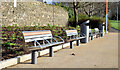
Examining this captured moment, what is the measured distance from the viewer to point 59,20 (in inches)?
779

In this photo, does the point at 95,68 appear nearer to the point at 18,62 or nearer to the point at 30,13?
the point at 18,62

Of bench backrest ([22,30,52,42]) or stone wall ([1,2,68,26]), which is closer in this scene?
bench backrest ([22,30,52,42])

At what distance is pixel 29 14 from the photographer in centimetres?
1331

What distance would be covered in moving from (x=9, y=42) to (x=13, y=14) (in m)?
4.95

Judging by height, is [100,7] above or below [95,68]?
above

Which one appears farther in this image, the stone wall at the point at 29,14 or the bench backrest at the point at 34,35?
the stone wall at the point at 29,14

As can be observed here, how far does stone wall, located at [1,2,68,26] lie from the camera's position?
10797 mm

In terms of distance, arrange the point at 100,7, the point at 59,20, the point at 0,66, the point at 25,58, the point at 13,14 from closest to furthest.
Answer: the point at 0,66 → the point at 25,58 → the point at 13,14 → the point at 59,20 → the point at 100,7

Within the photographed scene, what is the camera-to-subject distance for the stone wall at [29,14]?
1080 cm

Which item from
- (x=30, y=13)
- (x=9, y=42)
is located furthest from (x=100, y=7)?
(x=9, y=42)

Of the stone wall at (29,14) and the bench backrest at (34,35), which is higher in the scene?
the stone wall at (29,14)

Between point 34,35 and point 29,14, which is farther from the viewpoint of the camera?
point 29,14

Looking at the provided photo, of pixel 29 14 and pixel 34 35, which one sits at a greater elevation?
pixel 29 14

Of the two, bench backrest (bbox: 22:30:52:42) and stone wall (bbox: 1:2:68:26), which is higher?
stone wall (bbox: 1:2:68:26)
